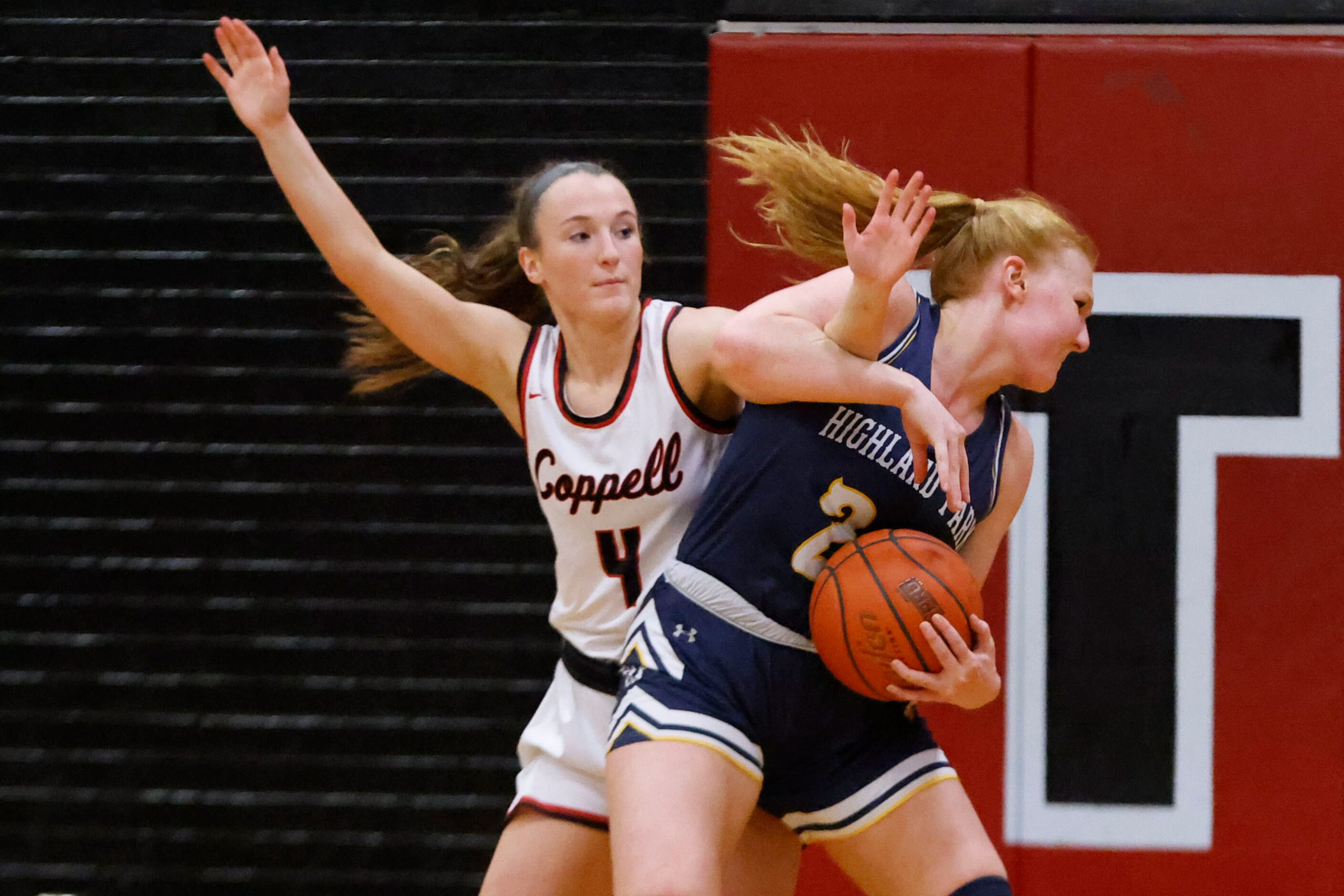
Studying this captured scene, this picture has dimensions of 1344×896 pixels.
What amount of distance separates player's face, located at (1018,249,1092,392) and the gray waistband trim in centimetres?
67

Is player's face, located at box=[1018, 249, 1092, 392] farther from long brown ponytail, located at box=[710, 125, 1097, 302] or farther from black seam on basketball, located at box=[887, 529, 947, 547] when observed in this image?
black seam on basketball, located at box=[887, 529, 947, 547]

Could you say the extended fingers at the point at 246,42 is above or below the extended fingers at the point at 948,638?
above

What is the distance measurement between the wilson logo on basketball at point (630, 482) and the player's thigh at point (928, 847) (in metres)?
0.75

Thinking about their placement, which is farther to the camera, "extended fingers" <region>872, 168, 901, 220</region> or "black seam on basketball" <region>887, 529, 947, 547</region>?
"black seam on basketball" <region>887, 529, 947, 547</region>

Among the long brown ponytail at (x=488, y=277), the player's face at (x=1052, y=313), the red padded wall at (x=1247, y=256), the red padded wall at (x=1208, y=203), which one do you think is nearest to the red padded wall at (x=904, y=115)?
the red padded wall at (x=1208, y=203)

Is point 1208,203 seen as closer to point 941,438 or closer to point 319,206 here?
point 941,438

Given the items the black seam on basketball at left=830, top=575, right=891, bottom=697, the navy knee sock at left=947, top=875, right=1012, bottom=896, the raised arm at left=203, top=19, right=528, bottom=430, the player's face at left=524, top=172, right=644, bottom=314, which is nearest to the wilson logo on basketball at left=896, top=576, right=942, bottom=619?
the black seam on basketball at left=830, top=575, right=891, bottom=697

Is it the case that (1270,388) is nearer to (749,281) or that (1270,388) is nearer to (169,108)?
(749,281)

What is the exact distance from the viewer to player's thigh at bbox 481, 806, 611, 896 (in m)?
2.70

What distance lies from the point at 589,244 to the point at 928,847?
131 cm

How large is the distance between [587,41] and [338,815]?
2.34 meters

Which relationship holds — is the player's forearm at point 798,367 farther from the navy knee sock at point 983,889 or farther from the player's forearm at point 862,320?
the navy knee sock at point 983,889

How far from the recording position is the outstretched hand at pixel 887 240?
2275 millimetres

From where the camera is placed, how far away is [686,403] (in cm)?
270
